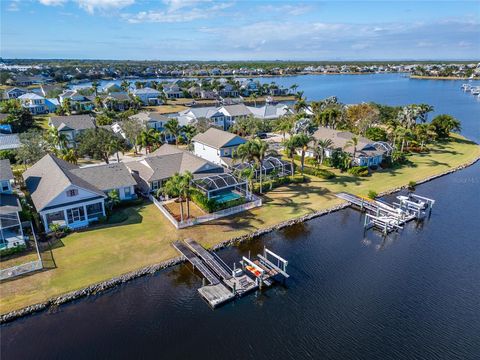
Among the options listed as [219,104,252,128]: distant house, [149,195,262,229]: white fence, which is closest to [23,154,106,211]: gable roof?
[149,195,262,229]: white fence

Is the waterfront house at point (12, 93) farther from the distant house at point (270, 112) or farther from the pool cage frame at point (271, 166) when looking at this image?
the pool cage frame at point (271, 166)

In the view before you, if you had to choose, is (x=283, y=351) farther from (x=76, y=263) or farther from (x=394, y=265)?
(x=76, y=263)

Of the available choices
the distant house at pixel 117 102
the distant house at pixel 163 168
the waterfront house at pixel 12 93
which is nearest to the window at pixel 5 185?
the distant house at pixel 163 168

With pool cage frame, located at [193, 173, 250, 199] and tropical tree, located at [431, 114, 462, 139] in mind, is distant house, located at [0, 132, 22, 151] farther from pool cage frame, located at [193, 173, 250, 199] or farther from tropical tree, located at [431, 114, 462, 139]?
tropical tree, located at [431, 114, 462, 139]

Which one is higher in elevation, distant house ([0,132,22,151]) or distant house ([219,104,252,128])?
distant house ([219,104,252,128])

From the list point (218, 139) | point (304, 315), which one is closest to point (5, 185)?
point (218, 139)

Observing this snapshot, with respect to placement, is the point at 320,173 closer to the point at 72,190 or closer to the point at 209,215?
the point at 209,215
